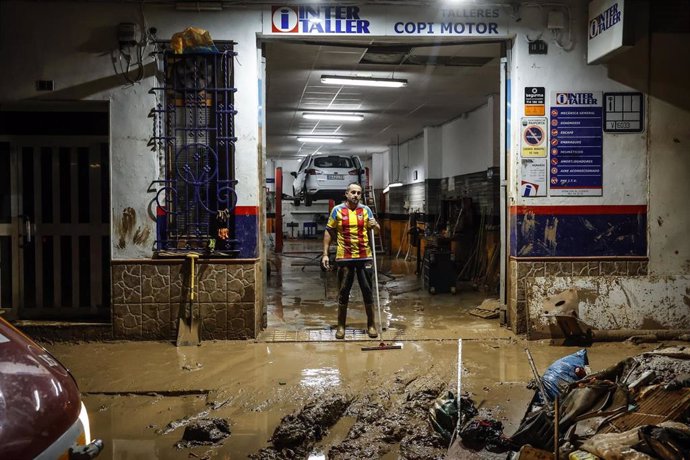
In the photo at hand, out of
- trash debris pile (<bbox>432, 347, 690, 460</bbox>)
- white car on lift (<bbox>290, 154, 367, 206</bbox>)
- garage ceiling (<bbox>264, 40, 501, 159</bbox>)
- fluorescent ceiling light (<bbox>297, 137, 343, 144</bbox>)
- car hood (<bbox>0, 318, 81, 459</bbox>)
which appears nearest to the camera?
car hood (<bbox>0, 318, 81, 459</bbox>)

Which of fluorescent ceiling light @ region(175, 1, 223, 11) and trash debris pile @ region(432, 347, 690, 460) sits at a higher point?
fluorescent ceiling light @ region(175, 1, 223, 11)

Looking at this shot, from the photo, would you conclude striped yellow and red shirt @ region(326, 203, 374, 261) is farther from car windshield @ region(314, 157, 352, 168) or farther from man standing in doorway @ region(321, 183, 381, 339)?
car windshield @ region(314, 157, 352, 168)

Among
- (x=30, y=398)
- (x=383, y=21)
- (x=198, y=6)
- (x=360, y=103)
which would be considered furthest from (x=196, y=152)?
(x=360, y=103)

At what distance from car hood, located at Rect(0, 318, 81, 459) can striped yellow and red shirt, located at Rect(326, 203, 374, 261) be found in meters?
4.43

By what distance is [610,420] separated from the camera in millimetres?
3607

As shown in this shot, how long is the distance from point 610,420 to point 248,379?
10.2ft

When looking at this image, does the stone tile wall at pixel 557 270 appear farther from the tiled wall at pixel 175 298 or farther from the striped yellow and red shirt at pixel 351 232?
the tiled wall at pixel 175 298

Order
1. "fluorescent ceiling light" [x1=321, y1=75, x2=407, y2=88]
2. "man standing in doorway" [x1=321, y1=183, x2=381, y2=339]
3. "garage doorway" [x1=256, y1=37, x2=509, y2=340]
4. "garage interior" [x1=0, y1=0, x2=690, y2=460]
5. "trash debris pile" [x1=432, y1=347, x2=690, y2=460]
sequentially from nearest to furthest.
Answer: "trash debris pile" [x1=432, y1=347, x2=690, y2=460]
"garage interior" [x1=0, y1=0, x2=690, y2=460]
"man standing in doorway" [x1=321, y1=183, x2=381, y2=339]
"garage doorway" [x1=256, y1=37, x2=509, y2=340]
"fluorescent ceiling light" [x1=321, y1=75, x2=407, y2=88]

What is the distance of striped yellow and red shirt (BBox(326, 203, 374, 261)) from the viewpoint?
6875mm

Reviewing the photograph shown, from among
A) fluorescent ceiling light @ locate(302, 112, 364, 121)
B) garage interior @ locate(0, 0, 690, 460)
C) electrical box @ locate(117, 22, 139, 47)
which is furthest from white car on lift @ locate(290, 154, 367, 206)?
electrical box @ locate(117, 22, 139, 47)

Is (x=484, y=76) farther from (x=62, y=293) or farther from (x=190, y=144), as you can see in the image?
(x=62, y=293)

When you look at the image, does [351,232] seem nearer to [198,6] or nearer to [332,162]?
[198,6]

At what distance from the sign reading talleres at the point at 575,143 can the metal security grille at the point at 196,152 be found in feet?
12.4

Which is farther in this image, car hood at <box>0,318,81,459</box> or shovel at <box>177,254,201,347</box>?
shovel at <box>177,254,201,347</box>
